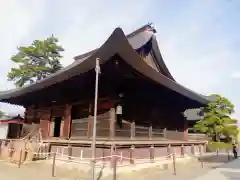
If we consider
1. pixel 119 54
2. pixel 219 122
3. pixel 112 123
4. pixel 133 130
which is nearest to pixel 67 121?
pixel 112 123

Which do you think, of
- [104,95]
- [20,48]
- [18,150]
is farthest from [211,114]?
[20,48]

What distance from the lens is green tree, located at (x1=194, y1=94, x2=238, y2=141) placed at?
89.2ft

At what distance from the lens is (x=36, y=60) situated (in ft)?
111

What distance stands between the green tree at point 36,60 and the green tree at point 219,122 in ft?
78.8

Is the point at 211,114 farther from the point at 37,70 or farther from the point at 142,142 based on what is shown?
the point at 37,70

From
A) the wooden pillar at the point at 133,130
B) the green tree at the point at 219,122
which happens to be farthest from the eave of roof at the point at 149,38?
the green tree at the point at 219,122

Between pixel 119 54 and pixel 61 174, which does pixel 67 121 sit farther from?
pixel 119 54

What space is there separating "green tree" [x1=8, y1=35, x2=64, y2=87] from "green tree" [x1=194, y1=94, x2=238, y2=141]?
2401 centimetres

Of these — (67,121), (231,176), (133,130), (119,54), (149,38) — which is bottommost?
(231,176)

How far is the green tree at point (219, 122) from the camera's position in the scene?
2718 centimetres

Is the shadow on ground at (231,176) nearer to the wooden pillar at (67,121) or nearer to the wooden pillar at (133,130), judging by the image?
the wooden pillar at (133,130)

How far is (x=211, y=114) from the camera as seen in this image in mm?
28250

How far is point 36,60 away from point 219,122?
28215mm

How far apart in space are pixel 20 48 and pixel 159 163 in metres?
29.3
